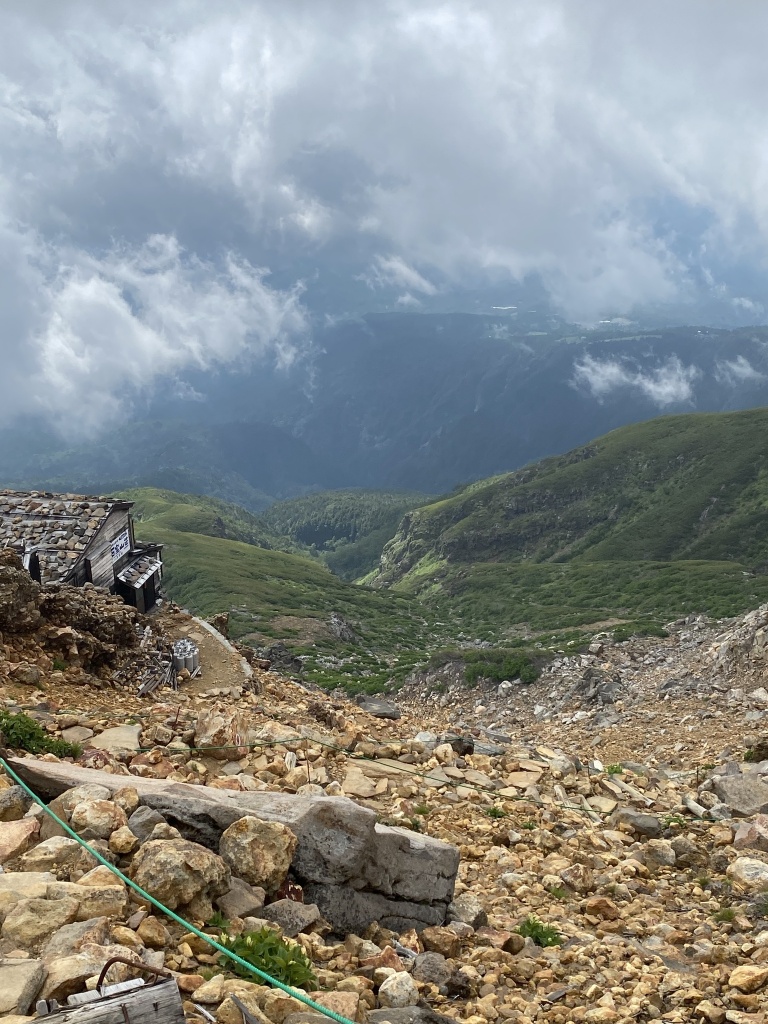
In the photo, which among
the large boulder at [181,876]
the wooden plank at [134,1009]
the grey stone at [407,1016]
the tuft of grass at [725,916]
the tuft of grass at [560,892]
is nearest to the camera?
the wooden plank at [134,1009]

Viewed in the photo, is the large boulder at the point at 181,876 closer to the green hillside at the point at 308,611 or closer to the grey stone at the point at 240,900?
the grey stone at the point at 240,900

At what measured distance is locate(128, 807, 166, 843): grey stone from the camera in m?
7.62

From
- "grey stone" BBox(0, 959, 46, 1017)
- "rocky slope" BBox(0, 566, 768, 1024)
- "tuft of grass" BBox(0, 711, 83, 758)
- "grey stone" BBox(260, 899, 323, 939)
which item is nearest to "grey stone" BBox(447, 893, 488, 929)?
"rocky slope" BBox(0, 566, 768, 1024)

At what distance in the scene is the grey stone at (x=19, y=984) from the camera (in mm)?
4766

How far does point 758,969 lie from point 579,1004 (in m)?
2.05

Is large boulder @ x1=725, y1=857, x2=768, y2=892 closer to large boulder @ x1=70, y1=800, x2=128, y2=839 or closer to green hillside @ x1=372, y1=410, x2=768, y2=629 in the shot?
large boulder @ x1=70, y1=800, x2=128, y2=839

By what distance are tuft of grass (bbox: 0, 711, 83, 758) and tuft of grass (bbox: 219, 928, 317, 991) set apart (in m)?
5.85

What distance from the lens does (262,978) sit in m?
6.07

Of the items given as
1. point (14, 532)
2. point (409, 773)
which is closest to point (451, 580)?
Answer: point (14, 532)

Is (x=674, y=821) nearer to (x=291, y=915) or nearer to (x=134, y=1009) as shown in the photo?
(x=291, y=915)

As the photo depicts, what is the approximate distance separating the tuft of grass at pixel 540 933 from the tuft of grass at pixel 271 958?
352 cm

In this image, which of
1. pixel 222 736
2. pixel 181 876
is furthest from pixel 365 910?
pixel 222 736

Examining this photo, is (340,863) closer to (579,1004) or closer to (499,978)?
(499,978)

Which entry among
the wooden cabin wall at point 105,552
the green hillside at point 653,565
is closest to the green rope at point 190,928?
the wooden cabin wall at point 105,552
